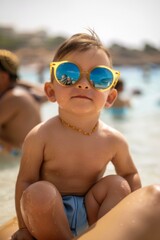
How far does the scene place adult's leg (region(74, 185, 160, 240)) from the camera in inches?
56.8

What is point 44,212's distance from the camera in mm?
1688

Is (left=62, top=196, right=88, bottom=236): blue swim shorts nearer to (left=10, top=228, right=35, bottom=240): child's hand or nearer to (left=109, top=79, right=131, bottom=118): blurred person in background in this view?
(left=10, top=228, right=35, bottom=240): child's hand

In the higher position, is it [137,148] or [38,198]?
[38,198]

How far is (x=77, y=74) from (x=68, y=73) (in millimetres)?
45

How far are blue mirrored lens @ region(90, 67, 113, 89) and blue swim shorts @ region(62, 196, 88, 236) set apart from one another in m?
0.57

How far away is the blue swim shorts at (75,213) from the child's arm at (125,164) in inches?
11.8

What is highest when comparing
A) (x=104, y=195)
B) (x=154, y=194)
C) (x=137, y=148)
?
(x=154, y=194)

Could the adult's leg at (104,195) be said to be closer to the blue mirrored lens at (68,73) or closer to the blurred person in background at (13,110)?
the blue mirrored lens at (68,73)

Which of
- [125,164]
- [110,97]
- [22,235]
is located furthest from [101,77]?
[22,235]

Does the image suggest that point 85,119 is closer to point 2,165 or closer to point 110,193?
point 110,193

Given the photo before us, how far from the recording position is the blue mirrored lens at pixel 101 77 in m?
1.92

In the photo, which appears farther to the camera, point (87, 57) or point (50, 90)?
point (50, 90)

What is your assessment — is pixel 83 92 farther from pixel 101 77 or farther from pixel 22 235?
pixel 22 235

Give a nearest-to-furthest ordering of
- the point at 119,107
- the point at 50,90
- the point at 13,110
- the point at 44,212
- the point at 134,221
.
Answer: the point at 134,221
the point at 44,212
the point at 50,90
the point at 13,110
the point at 119,107
